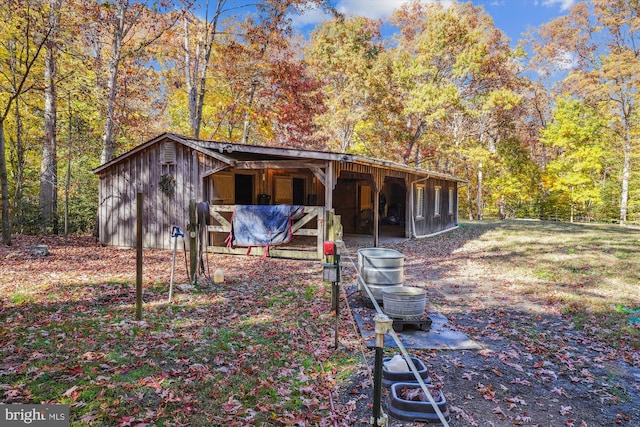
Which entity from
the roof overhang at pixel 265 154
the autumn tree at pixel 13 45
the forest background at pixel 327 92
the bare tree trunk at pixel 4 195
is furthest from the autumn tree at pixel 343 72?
the bare tree trunk at pixel 4 195

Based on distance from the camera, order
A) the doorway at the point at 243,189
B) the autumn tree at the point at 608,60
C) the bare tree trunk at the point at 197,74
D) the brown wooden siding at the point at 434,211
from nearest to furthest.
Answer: the doorway at the point at 243,189 → the bare tree trunk at the point at 197,74 → the brown wooden siding at the point at 434,211 → the autumn tree at the point at 608,60

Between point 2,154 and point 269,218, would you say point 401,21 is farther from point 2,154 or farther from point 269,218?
point 2,154

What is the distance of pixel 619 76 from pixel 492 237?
15872 mm

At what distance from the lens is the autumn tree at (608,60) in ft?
76.0

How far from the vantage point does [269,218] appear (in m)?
10.4

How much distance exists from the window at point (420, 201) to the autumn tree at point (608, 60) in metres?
15.4

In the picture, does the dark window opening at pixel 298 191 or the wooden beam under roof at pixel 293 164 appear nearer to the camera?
the wooden beam under roof at pixel 293 164

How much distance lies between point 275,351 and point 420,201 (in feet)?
44.5

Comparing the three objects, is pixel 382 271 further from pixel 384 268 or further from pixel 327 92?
pixel 327 92

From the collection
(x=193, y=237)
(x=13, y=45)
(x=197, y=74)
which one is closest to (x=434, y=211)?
(x=197, y=74)

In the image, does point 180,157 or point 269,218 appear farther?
point 180,157

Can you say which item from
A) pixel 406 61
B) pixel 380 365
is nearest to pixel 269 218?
pixel 380 365

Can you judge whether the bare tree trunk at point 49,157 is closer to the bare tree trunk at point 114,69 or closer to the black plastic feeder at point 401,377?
the bare tree trunk at point 114,69

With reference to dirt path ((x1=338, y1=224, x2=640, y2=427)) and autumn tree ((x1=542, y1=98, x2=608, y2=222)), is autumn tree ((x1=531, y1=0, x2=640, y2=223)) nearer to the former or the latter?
Answer: autumn tree ((x1=542, y1=98, x2=608, y2=222))
